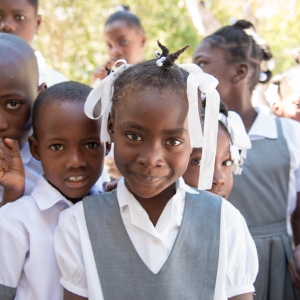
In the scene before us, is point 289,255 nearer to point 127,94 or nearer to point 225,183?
point 225,183

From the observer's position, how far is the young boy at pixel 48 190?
165 cm

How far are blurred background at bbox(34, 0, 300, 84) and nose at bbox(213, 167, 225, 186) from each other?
595cm

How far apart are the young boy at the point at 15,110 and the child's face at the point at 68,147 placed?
13 centimetres

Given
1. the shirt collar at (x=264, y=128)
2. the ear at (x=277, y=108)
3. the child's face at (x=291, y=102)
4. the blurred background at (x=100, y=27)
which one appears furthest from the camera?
the blurred background at (x=100, y=27)

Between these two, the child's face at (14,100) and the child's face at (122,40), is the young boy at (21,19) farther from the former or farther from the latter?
the child's face at (122,40)

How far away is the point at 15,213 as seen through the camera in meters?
1.70

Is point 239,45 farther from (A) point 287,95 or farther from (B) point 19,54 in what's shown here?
(B) point 19,54

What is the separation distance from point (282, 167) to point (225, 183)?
48 cm

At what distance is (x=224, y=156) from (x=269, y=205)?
50 centimetres

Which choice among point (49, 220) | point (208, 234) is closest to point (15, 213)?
point (49, 220)

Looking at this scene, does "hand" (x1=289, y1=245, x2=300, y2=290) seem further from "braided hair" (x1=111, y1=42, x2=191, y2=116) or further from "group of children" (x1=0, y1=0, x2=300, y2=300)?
"braided hair" (x1=111, y1=42, x2=191, y2=116)

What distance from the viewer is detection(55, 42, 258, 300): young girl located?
60.5 inches

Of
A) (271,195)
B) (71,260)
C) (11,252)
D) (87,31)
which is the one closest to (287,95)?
(271,195)

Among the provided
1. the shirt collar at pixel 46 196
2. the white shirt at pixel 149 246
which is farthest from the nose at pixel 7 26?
the white shirt at pixel 149 246
